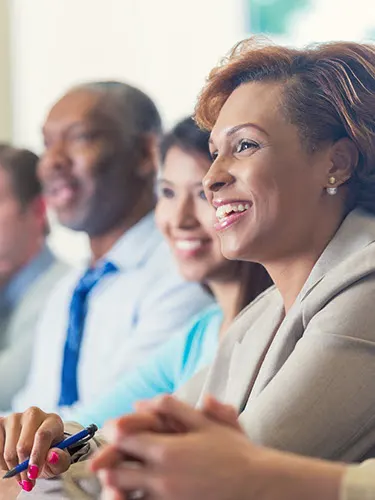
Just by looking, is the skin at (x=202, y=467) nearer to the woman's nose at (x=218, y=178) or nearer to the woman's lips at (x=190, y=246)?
the woman's nose at (x=218, y=178)

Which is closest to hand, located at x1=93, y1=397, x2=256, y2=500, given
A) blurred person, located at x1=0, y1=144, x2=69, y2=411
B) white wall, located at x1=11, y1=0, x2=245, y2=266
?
blurred person, located at x1=0, y1=144, x2=69, y2=411

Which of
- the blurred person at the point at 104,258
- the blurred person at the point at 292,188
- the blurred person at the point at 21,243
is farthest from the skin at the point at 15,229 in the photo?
the blurred person at the point at 292,188

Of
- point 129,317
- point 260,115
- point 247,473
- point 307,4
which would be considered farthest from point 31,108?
point 247,473

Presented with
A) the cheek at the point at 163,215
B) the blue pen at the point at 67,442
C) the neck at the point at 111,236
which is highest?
the blue pen at the point at 67,442

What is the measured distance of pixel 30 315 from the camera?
2408 mm

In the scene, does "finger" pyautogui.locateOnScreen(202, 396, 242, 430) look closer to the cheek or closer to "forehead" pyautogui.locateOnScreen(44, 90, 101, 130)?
the cheek

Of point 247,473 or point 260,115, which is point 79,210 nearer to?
point 260,115

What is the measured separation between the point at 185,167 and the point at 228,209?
1.91ft

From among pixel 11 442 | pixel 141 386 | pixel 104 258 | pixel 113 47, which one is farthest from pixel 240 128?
pixel 113 47

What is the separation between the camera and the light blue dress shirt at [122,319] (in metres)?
1.87

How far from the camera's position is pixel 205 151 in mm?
1608

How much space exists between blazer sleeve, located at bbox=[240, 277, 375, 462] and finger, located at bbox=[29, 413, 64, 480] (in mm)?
230

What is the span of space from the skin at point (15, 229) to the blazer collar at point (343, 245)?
166cm

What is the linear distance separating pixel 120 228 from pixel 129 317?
0.94 feet
